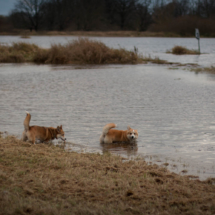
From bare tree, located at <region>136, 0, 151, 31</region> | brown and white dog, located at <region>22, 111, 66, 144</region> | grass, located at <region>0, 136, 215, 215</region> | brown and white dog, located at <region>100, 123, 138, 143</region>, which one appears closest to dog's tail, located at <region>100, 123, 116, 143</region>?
brown and white dog, located at <region>100, 123, 138, 143</region>

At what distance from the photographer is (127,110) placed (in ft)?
37.4

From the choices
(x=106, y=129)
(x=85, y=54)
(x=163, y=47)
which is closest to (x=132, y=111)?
(x=106, y=129)

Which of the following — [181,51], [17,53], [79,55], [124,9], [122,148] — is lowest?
[122,148]

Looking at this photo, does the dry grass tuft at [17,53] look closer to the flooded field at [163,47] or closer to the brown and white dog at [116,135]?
the flooded field at [163,47]

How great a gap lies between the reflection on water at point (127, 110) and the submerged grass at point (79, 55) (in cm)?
987

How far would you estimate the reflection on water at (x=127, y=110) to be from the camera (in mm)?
7766

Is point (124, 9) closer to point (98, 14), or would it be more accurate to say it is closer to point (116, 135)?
point (98, 14)

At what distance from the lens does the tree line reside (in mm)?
90750

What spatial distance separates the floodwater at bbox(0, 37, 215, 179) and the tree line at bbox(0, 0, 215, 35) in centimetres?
6976

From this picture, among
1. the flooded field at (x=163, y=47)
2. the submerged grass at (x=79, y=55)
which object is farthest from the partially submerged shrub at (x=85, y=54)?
the flooded field at (x=163, y=47)

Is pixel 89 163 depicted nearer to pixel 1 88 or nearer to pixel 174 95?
pixel 174 95

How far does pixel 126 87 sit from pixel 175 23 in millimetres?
61073

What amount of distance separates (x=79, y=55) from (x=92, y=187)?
25908 millimetres

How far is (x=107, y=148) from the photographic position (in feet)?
25.2
